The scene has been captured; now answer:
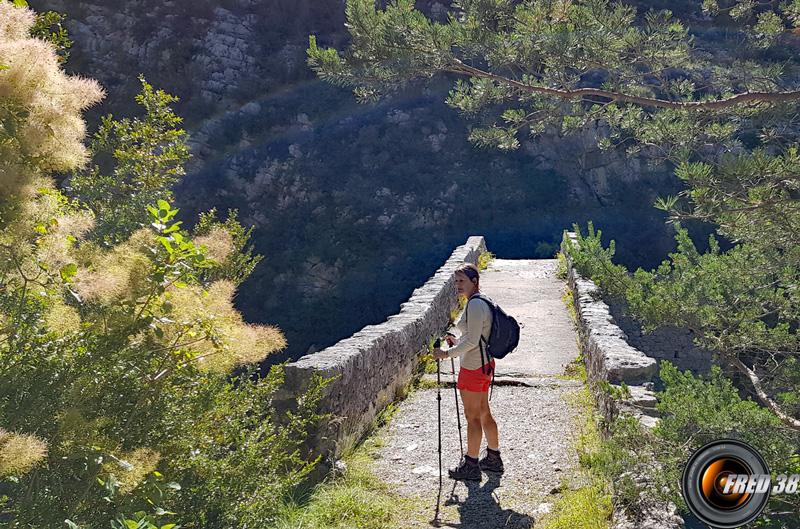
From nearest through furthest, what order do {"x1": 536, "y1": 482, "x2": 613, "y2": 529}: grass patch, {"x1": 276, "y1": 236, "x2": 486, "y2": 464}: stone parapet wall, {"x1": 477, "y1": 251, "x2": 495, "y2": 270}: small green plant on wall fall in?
{"x1": 536, "y1": 482, "x2": 613, "y2": 529}: grass patch < {"x1": 276, "y1": 236, "x2": 486, "y2": 464}: stone parapet wall < {"x1": 477, "y1": 251, "x2": 495, "y2": 270}: small green plant on wall

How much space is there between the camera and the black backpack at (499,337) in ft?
15.0

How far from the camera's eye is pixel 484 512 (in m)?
4.30

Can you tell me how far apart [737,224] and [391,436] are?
325 centimetres

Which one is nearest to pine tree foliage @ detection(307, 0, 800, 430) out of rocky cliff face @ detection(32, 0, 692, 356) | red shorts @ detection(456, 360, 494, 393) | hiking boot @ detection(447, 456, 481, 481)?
red shorts @ detection(456, 360, 494, 393)

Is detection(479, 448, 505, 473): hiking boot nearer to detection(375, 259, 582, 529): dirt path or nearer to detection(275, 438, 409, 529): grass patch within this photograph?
detection(375, 259, 582, 529): dirt path

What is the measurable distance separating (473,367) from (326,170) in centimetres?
2524

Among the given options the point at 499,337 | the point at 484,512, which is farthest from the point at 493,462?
the point at 499,337

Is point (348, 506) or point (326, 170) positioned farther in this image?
point (326, 170)

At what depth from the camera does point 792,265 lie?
5160 mm

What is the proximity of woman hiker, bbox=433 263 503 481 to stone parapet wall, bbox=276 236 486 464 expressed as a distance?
862 millimetres

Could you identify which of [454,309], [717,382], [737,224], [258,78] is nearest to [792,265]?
[737,224]

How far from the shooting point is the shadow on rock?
13.5 ft

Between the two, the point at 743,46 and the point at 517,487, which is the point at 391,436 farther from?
the point at 743,46

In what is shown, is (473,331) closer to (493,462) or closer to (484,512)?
(493,462)
